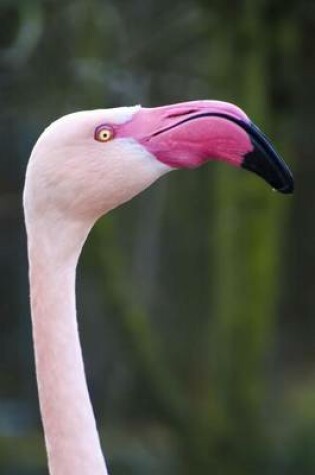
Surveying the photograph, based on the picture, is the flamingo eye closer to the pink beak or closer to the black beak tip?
the pink beak

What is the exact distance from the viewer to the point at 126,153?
3.04 m

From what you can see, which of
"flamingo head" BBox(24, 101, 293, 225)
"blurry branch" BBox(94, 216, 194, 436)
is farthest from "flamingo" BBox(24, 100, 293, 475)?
"blurry branch" BBox(94, 216, 194, 436)

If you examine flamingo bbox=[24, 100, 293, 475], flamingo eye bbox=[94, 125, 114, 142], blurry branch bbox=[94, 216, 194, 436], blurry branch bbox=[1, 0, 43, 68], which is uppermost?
blurry branch bbox=[1, 0, 43, 68]

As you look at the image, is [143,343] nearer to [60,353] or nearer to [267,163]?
[60,353]

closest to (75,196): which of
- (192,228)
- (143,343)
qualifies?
(143,343)

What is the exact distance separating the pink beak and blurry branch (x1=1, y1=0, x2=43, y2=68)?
3845mm

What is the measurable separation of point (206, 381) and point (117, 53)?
5.92 ft

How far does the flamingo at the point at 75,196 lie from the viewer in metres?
3.00

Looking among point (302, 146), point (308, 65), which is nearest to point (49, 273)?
point (308, 65)

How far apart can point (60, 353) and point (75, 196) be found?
11.3 inches

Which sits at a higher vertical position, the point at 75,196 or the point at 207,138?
the point at 207,138

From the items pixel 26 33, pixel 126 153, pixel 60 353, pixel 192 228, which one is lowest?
pixel 60 353

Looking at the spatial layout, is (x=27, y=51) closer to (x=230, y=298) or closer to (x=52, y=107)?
(x=52, y=107)

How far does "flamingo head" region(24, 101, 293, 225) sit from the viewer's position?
296 centimetres
